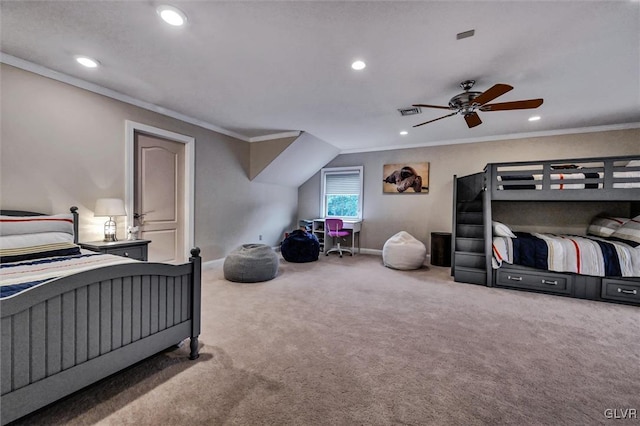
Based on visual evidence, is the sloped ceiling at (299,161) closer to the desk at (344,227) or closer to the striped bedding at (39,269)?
the desk at (344,227)

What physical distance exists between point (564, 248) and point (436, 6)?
3386 mm

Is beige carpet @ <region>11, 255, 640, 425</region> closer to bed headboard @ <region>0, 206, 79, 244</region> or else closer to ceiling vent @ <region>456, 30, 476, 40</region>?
bed headboard @ <region>0, 206, 79, 244</region>

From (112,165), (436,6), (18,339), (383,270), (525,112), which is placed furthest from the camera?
(383,270)

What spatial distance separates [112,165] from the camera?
125 inches

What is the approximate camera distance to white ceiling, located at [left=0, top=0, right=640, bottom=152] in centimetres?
181

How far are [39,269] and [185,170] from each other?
8.39 ft

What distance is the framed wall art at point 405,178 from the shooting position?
5445 mm

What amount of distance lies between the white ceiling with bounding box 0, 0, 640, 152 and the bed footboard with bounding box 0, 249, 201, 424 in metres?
1.75

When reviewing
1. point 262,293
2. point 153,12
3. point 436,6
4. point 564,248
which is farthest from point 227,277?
point 564,248

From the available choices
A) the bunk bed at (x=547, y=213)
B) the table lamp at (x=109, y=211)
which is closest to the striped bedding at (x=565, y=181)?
the bunk bed at (x=547, y=213)

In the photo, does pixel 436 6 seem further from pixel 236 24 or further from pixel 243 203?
pixel 243 203

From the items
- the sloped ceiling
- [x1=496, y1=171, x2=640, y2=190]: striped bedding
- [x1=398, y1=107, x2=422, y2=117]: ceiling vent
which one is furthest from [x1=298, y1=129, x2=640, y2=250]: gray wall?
[x1=398, y1=107, x2=422, y2=117]: ceiling vent

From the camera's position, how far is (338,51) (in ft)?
7.40

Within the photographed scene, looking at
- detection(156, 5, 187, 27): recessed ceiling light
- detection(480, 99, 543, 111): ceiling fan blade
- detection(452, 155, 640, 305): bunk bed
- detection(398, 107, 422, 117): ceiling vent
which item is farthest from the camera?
detection(398, 107, 422, 117): ceiling vent
